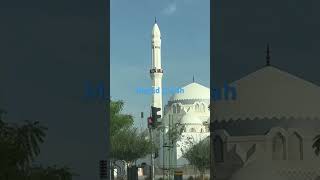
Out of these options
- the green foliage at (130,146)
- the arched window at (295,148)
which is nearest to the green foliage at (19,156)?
the arched window at (295,148)

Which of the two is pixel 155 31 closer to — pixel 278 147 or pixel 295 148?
pixel 278 147

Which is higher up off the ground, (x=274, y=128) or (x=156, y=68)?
(x=156, y=68)

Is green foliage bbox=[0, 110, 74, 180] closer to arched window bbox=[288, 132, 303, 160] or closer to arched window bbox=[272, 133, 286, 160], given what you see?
arched window bbox=[272, 133, 286, 160]

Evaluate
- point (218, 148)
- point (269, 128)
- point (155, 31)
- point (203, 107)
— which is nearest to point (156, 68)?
point (155, 31)

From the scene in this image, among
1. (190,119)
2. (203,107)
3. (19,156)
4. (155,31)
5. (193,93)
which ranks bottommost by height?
(19,156)

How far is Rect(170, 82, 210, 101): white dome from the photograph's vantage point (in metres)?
86.8

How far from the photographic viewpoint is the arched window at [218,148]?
27781 millimetres

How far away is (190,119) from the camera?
82.9 metres

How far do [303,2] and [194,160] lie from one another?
37929 mm

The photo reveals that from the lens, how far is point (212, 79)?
87.2 ft

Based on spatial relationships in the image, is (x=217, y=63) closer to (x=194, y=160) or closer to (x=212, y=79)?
(x=212, y=79)

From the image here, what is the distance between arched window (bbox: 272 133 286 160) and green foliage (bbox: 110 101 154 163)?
3351 cm

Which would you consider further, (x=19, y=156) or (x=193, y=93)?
(x=193, y=93)

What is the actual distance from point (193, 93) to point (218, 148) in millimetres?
59422
